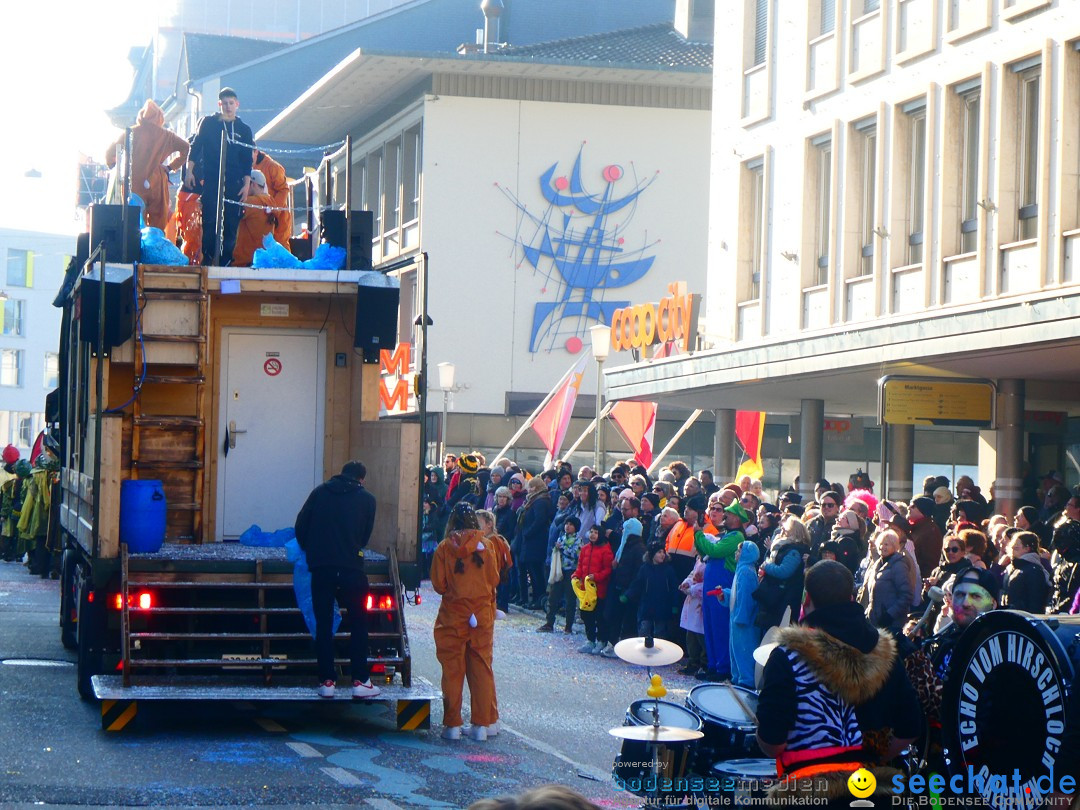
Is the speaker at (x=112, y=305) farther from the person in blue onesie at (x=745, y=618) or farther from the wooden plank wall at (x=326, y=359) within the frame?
the person in blue onesie at (x=745, y=618)

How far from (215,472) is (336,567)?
2.70m

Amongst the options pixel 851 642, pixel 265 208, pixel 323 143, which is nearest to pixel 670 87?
pixel 323 143

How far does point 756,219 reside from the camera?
26312mm

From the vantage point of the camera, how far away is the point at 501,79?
4072 centimetres

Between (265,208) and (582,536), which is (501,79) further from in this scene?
(265,208)

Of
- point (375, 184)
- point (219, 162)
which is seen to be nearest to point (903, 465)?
point (219, 162)

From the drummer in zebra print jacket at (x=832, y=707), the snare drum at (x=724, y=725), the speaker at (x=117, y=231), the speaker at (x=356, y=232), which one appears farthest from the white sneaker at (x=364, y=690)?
the drummer in zebra print jacket at (x=832, y=707)

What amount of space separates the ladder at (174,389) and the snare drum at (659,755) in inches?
240

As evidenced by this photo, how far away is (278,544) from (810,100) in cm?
1345

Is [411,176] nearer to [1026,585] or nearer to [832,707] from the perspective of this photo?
[1026,585]

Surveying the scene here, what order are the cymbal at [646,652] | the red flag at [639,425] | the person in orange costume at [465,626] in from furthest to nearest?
the red flag at [639,425] → the person in orange costume at [465,626] → the cymbal at [646,652]

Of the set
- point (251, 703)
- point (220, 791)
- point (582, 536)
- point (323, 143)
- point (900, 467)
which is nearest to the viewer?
point (220, 791)

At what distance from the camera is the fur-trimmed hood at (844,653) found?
596 cm

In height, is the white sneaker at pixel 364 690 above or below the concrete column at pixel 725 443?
below
